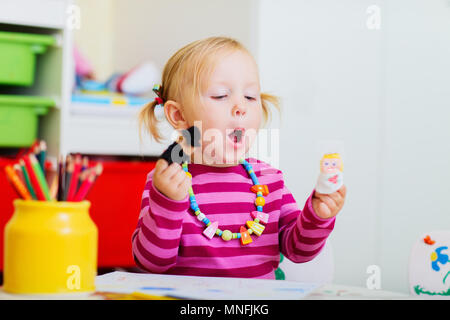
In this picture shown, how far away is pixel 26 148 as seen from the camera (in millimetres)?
2002

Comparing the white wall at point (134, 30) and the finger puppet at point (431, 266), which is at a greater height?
the white wall at point (134, 30)

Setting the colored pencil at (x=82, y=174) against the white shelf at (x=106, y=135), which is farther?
the white shelf at (x=106, y=135)

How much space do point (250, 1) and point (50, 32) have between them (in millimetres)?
706

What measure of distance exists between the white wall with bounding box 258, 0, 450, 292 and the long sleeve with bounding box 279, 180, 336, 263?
895 millimetres

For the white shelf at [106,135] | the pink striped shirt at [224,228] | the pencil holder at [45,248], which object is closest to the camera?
the pencil holder at [45,248]

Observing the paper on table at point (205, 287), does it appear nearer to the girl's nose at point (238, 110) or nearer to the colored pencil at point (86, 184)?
the colored pencil at point (86, 184)

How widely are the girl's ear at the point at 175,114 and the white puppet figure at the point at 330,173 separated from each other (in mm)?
308

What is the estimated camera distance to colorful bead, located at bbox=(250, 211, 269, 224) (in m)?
0.88

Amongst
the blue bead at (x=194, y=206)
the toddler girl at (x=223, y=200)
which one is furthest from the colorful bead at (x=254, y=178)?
the blue bead at (x=194, y=206)

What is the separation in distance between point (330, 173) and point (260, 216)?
261 mm

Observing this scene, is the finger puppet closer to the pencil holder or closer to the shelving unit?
the pencil holder

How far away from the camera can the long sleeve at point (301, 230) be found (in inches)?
31.1

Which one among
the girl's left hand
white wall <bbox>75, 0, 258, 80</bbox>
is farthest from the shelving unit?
the girl's left hand
